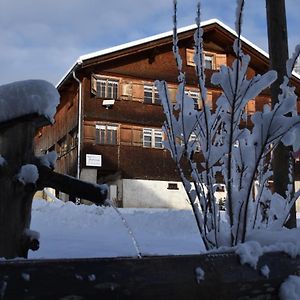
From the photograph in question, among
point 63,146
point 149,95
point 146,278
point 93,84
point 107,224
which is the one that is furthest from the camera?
point 63,146

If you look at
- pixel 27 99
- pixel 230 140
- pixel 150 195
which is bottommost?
pixel 230 140

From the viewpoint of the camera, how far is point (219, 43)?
87.0 feet

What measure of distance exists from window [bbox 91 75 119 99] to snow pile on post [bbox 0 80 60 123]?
21.5 meters

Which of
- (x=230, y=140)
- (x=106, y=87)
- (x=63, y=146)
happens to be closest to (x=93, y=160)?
(x=106, y=87)

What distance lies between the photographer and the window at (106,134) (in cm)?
2400

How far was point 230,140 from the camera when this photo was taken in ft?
10.0

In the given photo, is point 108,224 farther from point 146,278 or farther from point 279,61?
point 146,278

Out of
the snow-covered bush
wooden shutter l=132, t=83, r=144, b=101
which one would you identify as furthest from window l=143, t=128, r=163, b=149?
the snow-covered bush

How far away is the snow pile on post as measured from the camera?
8.30 feet

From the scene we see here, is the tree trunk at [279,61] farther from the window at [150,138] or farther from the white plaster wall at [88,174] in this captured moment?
the window at [150,138]

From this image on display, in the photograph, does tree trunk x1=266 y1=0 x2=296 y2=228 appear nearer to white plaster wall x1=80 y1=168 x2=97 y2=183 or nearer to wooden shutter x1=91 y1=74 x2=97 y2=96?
white plaster wall x1=80 y1=168 x2=97 y2=183

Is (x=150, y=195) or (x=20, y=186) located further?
(x=150, y=195)

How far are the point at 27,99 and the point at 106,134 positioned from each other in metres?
21.6

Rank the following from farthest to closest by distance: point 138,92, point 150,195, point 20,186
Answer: point 138,92 → point 150,195 → point 20,186
